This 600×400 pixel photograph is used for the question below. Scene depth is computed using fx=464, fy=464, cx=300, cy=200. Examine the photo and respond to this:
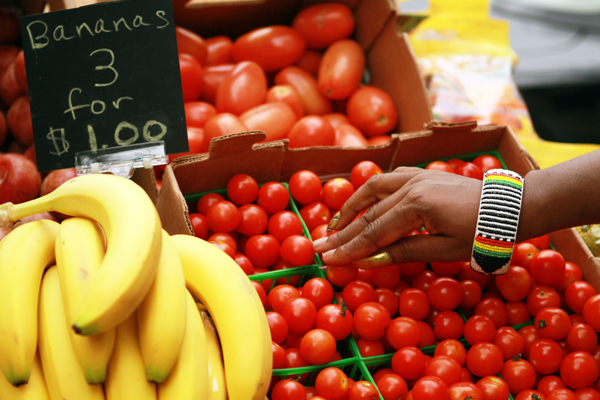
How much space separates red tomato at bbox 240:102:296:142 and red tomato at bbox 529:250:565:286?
105cm

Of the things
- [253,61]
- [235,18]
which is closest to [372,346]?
[253,61]

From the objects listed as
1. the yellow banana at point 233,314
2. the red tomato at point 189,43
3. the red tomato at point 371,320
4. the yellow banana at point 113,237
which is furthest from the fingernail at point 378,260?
the red tomato at point 189,43

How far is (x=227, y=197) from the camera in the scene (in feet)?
5.46

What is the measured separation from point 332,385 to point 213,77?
158 cm

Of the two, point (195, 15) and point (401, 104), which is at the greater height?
point (195, 15)

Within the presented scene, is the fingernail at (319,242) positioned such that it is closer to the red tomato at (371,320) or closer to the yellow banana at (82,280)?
the red tomato at (371,320)

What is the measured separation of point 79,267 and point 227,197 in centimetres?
86

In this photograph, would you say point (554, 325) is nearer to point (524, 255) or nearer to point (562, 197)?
point (524, 255)

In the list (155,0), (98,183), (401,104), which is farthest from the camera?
(401,104)

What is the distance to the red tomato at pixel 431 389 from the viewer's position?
1083 millimetres

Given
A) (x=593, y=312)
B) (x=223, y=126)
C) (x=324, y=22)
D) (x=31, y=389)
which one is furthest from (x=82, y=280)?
(x=324, y=22)

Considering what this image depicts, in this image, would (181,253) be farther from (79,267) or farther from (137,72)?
(137,72)

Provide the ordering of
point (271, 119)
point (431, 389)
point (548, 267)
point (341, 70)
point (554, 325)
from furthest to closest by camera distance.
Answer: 1. point (341, 70)
2. point (271, 119)
3. point (548, 267)
4. point (554, 325)
5. point (431, 389)

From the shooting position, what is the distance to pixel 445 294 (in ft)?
4.31
